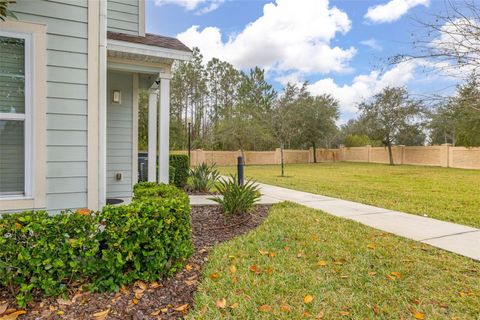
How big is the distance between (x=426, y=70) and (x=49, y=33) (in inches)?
139

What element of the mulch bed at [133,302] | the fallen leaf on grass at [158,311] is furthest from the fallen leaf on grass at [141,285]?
the fallen leaf on grass at [158,311]

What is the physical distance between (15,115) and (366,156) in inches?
1199

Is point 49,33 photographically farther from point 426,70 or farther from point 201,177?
point 201,177

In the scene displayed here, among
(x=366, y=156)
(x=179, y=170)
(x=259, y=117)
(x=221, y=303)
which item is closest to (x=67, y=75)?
(x=221, y=303)

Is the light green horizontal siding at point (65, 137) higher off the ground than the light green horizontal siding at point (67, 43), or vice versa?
the light green horizontal siding at point (67, 43)

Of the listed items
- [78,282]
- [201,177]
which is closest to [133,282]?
[78,282]

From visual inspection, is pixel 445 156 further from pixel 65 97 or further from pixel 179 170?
pixel 65 97

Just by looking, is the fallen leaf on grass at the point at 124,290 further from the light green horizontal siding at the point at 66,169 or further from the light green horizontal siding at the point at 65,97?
the light green horizontal siding at the point at 66,169

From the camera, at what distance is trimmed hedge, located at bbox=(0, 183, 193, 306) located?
7.82ft

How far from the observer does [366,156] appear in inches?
1178

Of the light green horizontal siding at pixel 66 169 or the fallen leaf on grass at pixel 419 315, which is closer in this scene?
the fallen leaf on grass at pixel 419 315

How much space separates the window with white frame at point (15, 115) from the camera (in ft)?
9.14

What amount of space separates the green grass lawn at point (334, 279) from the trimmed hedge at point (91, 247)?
523 mm

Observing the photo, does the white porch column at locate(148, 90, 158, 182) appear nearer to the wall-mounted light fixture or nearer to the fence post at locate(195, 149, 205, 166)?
the wall-mounted light fixture
